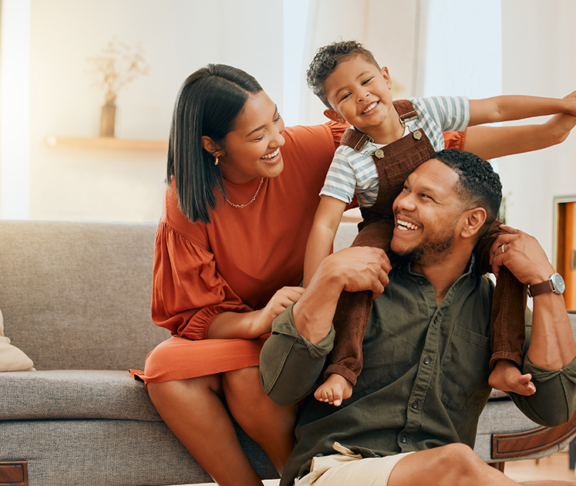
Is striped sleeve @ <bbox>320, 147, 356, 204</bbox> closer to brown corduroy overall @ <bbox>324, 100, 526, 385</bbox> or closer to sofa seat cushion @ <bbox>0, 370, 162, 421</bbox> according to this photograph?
brown corduroy overall @ <bbox>324, 100, 526, 385</bbox>

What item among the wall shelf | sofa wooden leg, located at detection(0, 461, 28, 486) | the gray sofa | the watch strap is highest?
the wall shelf

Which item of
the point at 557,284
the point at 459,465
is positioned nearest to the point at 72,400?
the point at 459,465

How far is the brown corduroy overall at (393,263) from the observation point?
1.18 meters

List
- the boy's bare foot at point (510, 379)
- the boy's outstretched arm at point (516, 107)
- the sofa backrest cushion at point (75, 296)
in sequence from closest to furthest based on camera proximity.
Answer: the boy's bare foot at point (510, 379), the boy's outstretched arm at point (516, 107), the sofa backrest cushion at point (75, 296)

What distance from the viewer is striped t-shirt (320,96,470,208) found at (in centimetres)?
141

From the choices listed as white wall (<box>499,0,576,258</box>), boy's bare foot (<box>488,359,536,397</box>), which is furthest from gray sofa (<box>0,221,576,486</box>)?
white wall (<box>499,0,576,258</box>)

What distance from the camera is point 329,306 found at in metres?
1.17

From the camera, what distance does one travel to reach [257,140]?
1.41 m

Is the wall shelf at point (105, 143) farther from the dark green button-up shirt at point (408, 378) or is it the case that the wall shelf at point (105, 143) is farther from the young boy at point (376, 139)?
the dark green button-up shirt at point (408, 378)

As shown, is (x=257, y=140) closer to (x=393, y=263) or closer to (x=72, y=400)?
(x=393, y=263)

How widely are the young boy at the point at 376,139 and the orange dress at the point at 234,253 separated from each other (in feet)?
0.37

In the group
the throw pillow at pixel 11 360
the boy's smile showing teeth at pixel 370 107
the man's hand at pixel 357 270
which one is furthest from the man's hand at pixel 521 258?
the throw pillow at pixel 11 360

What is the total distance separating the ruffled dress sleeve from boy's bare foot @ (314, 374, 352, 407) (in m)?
0.45

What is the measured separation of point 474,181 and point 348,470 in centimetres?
68
